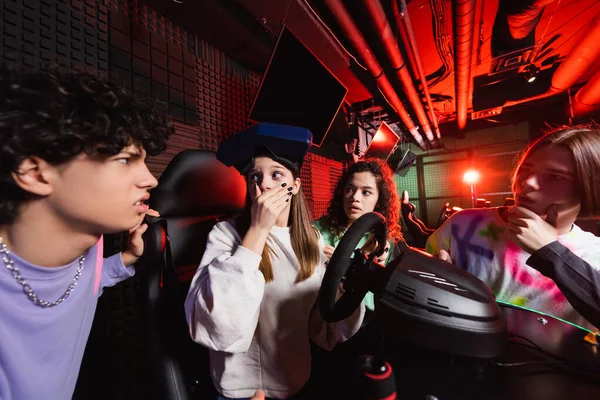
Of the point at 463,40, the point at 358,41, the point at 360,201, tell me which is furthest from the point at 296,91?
the point at 463,40

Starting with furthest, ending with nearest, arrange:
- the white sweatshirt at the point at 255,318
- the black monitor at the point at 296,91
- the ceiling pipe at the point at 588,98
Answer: the ceiling pipe at the point at 588,98
the black monitor at the point at 296,91
the white sweatshirt at the point at 255,318

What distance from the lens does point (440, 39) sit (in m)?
3.61

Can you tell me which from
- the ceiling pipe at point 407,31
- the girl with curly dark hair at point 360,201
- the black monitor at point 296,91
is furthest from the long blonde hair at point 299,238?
the ceiling pipe at point 407,31

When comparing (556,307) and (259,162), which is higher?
(259,162)

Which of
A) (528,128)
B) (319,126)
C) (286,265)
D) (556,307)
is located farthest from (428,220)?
(286,265)

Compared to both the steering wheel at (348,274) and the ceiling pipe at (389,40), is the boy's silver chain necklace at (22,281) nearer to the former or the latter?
the steering wheel at (348,274)

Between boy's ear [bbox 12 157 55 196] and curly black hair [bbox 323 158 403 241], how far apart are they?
206cm

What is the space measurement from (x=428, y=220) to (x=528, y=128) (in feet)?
14.5

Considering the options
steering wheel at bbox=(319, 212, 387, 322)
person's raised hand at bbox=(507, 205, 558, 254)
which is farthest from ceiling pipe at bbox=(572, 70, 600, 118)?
steering wheel at bbox=(319, 212, 387, 322)

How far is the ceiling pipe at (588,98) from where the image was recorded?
4.45m

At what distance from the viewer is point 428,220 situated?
9.80 m

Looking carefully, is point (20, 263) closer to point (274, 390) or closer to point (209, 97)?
point (274, 390)

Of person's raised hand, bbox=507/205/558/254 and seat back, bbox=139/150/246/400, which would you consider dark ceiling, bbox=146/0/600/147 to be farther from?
person's raised hand, bbox=507/205/558/254

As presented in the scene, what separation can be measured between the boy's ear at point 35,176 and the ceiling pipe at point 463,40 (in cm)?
359
